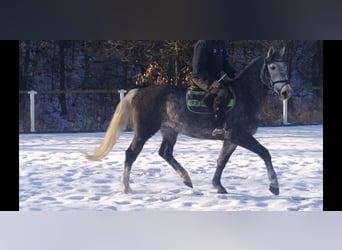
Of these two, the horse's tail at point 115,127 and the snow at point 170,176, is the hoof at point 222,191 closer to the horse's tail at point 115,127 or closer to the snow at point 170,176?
the snow at point 170,176

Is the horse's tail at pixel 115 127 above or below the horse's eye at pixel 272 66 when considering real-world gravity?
below

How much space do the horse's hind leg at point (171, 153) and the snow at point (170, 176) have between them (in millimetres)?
44

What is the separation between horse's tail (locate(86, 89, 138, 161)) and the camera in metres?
6.20

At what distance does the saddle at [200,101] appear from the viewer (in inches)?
243

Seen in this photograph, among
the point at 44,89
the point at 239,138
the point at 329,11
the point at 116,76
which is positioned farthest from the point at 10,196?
the point at 329,11

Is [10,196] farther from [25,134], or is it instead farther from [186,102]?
[186,102]

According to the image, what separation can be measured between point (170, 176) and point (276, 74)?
1586 millimetres

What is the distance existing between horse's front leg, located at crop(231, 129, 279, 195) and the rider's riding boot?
0.48 feet

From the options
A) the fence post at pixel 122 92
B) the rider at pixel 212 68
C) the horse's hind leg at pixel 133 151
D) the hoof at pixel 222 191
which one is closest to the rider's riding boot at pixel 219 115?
the rider at pixel 212 68

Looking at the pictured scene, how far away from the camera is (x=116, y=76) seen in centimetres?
618

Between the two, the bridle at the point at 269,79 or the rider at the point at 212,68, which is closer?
the rider at the point at 212,68

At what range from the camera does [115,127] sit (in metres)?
6.20

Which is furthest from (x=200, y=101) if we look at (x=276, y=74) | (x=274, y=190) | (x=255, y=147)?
(x=274, y=190)

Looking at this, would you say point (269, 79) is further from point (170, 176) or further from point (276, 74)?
point (170, 176)
